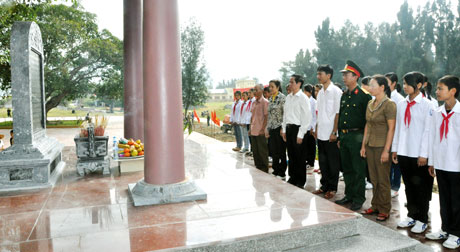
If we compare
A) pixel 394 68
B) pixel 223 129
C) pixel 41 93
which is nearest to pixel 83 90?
pixel 223 129

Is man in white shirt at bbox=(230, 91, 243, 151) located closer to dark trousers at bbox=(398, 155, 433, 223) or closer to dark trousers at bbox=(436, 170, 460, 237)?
dark trousers at bbox=(398, 155, 433, 223)

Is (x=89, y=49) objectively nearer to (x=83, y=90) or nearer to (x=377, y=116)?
(x=83, y=90)

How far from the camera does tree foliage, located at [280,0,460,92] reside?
2528cm

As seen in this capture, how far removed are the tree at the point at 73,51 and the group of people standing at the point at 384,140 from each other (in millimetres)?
17499

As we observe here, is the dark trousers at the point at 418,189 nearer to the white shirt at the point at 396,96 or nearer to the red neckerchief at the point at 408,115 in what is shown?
the red neckerchief at the point at 408,115

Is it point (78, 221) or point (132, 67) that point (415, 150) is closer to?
point (78, 221)

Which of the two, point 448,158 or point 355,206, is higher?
point 448,158

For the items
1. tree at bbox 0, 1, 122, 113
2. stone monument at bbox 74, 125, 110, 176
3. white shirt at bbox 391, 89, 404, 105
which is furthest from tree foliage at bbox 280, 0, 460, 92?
stone monument at bbox 74, 125, 110, 176

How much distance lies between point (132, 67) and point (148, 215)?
4.16 meters

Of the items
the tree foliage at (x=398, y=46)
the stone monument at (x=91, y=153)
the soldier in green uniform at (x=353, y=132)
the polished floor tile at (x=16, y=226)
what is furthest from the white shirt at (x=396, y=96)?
the tree foliage at (x=398, y=46)

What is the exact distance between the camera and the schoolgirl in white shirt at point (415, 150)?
11.8 ft

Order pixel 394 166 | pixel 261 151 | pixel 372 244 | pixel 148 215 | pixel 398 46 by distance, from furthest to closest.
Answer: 1. pixel 398 46
2. pixel 261 151
3. pixel 394 166
4. pixel 148 215
5. pixel 372 244

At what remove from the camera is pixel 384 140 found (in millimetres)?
3941

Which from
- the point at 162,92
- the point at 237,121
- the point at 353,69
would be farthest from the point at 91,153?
the point at 237,121
